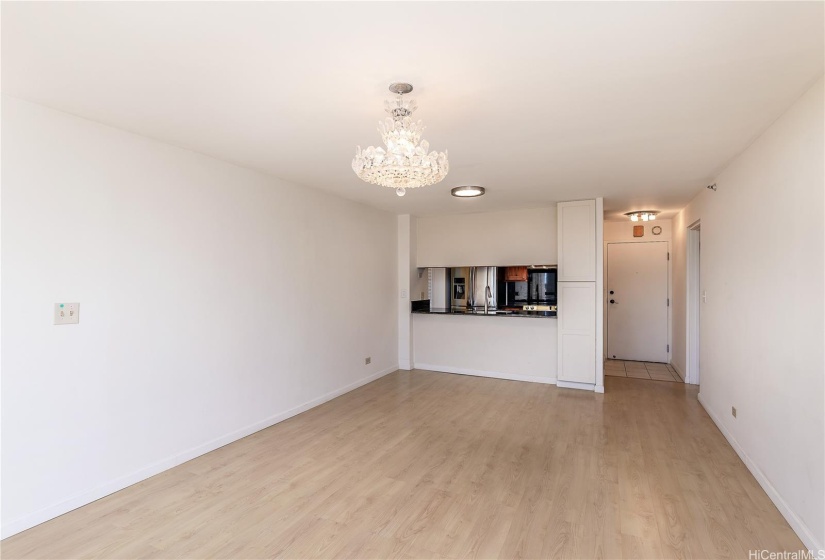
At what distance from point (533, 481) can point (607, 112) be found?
2449mm

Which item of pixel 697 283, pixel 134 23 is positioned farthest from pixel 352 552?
pixel 697 283

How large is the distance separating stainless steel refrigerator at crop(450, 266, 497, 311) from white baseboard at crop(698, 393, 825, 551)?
312cm

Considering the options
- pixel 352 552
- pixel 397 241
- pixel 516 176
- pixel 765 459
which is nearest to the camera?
pixel 352 552

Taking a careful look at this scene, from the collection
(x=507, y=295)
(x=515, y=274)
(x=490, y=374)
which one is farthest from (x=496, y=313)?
(x=490, y=374)

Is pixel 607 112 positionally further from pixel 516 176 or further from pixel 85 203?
pixel 85 203

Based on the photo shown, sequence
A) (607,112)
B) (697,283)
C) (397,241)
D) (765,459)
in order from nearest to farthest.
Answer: (607,112)
(765,459)
(697,283)
(397,241)

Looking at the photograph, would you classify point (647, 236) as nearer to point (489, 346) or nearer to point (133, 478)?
point (489, 346)

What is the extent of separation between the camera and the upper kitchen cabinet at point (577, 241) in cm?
501

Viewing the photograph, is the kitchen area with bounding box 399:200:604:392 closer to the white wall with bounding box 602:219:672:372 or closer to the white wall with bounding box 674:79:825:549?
the white wall with bounding box 674:79:825:549

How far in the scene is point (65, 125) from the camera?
8.03ft

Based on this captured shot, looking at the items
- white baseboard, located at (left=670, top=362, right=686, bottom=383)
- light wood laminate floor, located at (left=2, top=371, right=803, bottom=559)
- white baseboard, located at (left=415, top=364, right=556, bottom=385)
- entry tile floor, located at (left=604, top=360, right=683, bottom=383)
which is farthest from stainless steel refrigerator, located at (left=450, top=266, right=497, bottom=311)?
white baseboard, located at (left=670, top=362, right=686, bottom=383)

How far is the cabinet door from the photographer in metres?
5.05

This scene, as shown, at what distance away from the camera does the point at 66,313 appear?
245 cm

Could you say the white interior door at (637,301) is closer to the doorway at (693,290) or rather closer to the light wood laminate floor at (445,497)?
the doorway at (693,290)
